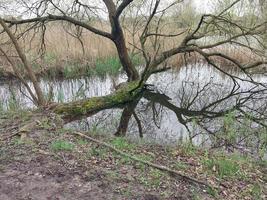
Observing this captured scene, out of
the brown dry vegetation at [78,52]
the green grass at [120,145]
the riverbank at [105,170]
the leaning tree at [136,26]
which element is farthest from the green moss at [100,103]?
the brown dry vegetation at [78,52]

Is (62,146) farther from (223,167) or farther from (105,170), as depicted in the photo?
(223,167)

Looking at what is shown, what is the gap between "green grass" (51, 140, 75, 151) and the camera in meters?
4.67

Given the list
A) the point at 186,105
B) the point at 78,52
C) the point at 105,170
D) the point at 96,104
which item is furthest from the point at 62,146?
the point at 78,52

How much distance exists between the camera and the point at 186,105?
9.94 meters

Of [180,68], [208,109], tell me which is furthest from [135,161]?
[180,68]

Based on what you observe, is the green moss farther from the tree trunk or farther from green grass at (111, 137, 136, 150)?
green grass at (111, 137, 136, 150)

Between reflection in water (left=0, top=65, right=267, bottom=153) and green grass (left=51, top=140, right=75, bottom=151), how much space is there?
2249 millimetres

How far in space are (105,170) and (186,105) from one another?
19.9 ft

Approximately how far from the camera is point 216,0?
35.8ft

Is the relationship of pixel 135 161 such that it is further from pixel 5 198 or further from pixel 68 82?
pixel 68 82

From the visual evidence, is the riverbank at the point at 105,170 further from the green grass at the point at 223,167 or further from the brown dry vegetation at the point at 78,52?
the brown dry vegetation at the point at 78,52

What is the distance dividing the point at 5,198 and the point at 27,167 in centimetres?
67

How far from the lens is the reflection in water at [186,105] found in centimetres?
747

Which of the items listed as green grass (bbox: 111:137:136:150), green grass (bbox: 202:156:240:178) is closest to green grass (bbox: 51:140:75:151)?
green grass (bbox: 111:137:136:150)
